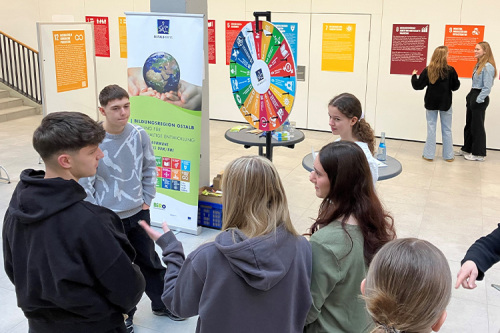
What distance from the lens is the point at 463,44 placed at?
798cm

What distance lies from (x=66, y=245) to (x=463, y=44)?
7728mm

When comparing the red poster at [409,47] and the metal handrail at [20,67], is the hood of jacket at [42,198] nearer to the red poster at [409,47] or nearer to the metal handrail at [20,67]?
the red poster at [409,47]

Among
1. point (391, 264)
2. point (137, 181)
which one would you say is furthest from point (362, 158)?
point (137, 181)

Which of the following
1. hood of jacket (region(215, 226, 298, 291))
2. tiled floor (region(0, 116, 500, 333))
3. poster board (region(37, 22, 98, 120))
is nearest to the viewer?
hood of jacket (region(215, 226, 298, 291))

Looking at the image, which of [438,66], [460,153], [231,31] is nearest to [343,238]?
[438,66]

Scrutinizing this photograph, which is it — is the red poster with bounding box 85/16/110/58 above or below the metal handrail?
above

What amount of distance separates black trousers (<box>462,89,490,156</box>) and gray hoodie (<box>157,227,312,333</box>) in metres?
6.51

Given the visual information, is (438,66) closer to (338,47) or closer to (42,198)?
(338,47)

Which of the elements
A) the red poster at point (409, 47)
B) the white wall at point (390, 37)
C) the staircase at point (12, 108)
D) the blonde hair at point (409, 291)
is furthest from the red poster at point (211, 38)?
the blonde hair at point (409, 291)

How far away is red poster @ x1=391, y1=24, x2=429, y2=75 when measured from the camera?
8.23m

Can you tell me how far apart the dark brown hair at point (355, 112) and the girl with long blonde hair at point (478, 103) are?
173 inches

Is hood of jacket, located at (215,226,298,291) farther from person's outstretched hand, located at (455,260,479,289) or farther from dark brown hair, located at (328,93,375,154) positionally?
dark brown hair, located at (328,93,375,154)

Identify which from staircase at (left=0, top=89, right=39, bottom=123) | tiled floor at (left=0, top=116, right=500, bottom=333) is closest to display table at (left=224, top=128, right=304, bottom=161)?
tiled floor at (left=0, top=116, right=500, bottom=333)

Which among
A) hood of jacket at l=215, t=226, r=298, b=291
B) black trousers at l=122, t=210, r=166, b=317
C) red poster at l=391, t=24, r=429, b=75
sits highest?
red poster at l=391, t=24, r=429, b=75
